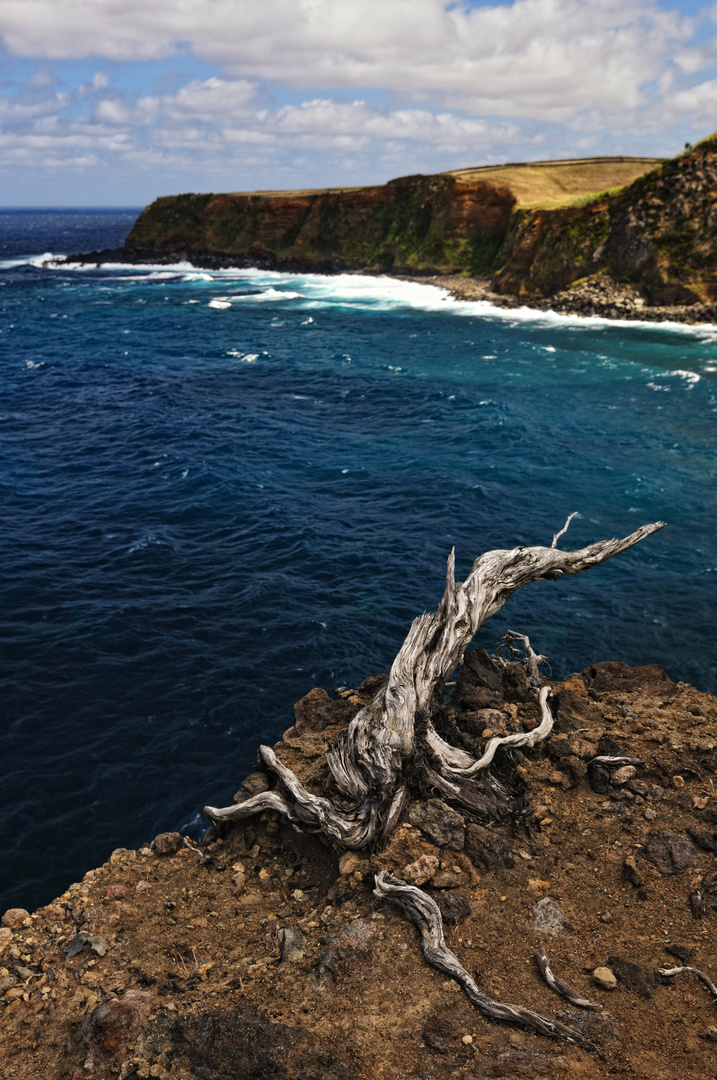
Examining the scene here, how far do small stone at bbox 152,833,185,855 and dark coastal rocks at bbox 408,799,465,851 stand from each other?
Result: 4577 millimetres

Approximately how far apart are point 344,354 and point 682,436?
3575 cm

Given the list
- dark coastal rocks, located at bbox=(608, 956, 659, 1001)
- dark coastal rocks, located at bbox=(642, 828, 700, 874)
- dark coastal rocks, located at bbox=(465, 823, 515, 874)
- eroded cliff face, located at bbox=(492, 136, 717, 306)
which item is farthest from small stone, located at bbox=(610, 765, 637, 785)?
eroded cliff face, located at bbox=(492, 136, 717, 306)

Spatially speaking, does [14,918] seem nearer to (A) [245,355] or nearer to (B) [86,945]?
(B) [86,945]

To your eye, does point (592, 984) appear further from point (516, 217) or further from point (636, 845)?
point (516, 217)

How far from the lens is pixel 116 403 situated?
182 feet

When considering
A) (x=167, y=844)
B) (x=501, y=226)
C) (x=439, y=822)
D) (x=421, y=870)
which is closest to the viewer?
(x=421, y=870)

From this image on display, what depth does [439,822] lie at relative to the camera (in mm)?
12234

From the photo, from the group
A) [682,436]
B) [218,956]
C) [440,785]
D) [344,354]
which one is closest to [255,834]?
[218,956]

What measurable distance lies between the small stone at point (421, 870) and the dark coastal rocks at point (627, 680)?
719cm

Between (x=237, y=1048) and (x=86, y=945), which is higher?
(x=237, y=1048)

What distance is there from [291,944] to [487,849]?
348cm

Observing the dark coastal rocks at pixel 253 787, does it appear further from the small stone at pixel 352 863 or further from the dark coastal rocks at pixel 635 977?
the dark coastal rocks at pixel 635 977

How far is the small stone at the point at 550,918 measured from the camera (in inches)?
419

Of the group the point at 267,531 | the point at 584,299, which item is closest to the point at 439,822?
the point at 267,531
